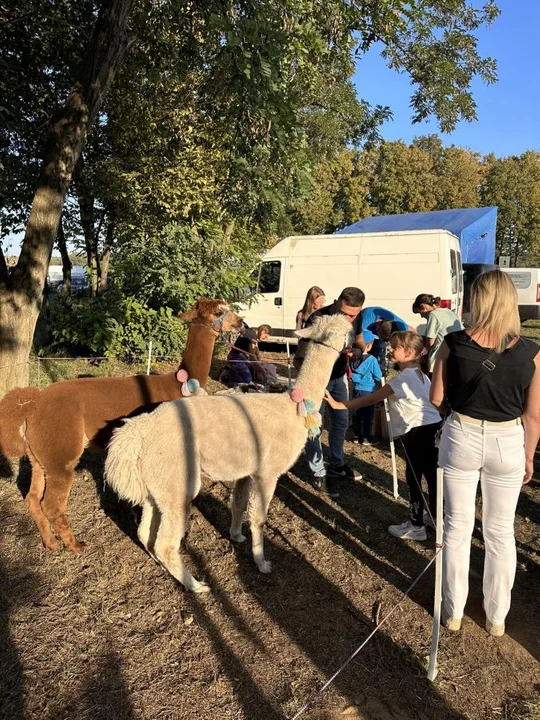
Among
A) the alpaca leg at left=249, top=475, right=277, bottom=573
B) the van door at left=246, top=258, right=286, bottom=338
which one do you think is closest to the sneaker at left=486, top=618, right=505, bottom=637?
the alpaca leg at left=249, top=475, right=277, bottom=573

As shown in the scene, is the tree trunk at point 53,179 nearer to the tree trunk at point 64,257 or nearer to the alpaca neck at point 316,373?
the alpaca neck at point 316,373

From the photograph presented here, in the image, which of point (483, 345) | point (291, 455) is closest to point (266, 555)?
point (291, 455)

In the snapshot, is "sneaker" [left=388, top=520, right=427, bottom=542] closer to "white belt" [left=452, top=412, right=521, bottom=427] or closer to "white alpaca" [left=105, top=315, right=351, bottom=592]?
"white alpaca" [left=105, top=315, right=351, bottom=592]

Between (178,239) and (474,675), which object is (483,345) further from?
(178,239)

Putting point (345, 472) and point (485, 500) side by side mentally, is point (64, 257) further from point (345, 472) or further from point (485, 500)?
point (485, 500)

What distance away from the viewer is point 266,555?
→ 3709 mm

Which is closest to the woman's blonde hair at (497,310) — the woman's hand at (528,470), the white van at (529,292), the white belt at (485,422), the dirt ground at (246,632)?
the white belt at (485,422)

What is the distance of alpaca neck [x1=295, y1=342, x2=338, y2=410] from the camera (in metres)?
3.51

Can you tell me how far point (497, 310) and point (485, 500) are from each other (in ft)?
3.66

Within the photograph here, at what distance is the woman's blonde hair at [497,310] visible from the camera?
244 centimetres

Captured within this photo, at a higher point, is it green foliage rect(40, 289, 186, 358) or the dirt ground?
green foliage rect(40, 289, 186, 358)

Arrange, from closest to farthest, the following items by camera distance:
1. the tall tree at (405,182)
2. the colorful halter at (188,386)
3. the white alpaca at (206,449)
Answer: the white alpaca at (206,449) → the colorful halter at (188,386) → the tall tree at (405,182)

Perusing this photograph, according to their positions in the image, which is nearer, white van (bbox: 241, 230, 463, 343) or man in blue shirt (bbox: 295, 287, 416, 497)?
man in blue shirt (bbox: 295, 287, 416, 497)

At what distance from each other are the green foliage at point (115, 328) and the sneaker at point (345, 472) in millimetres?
5451
